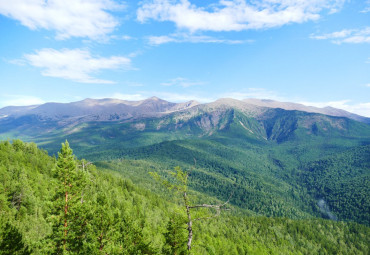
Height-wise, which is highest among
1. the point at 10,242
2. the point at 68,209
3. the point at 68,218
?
the point at 68,209

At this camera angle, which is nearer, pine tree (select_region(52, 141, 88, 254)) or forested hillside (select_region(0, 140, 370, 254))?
forested hillside (select_region(0, 140, 370, 254))

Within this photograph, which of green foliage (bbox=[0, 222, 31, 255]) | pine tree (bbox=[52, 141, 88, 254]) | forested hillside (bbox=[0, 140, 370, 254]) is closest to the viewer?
green foliage (bbox=[0, 222, 31, 255])

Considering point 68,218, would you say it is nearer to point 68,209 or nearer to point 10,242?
point 68,209

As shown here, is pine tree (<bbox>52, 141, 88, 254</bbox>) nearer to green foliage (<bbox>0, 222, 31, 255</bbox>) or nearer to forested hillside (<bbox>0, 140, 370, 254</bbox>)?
forested hillside (<bbox>0, 140, 370, 254</bbox>)

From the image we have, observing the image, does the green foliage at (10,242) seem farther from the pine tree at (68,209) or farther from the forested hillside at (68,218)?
the pine tree at (68,209)

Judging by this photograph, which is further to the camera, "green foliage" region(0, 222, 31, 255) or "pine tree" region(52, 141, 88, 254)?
"pine tree" region(52, 141, 88, 254)

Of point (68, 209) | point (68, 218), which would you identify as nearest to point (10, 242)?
point (68, 218)

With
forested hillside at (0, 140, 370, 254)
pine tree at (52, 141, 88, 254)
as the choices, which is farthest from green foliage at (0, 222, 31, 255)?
pine tree at (52, 141, 88, 254)

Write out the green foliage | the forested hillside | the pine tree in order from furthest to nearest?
1. the pine tree
2. the forested hillside
3. the green foliage

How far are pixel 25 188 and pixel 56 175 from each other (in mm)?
53000

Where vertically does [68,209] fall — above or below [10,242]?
above

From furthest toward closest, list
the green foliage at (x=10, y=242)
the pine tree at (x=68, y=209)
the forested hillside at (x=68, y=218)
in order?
the pine tree at (x=68, y=209)
the forested hillside at (x=68, y=218)
the green foliage at (x=10, y=242)

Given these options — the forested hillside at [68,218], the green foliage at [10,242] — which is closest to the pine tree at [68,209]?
the forested hillside at [68,218]

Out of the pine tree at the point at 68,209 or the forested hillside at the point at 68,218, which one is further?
the pine tree at the point at 68,209
